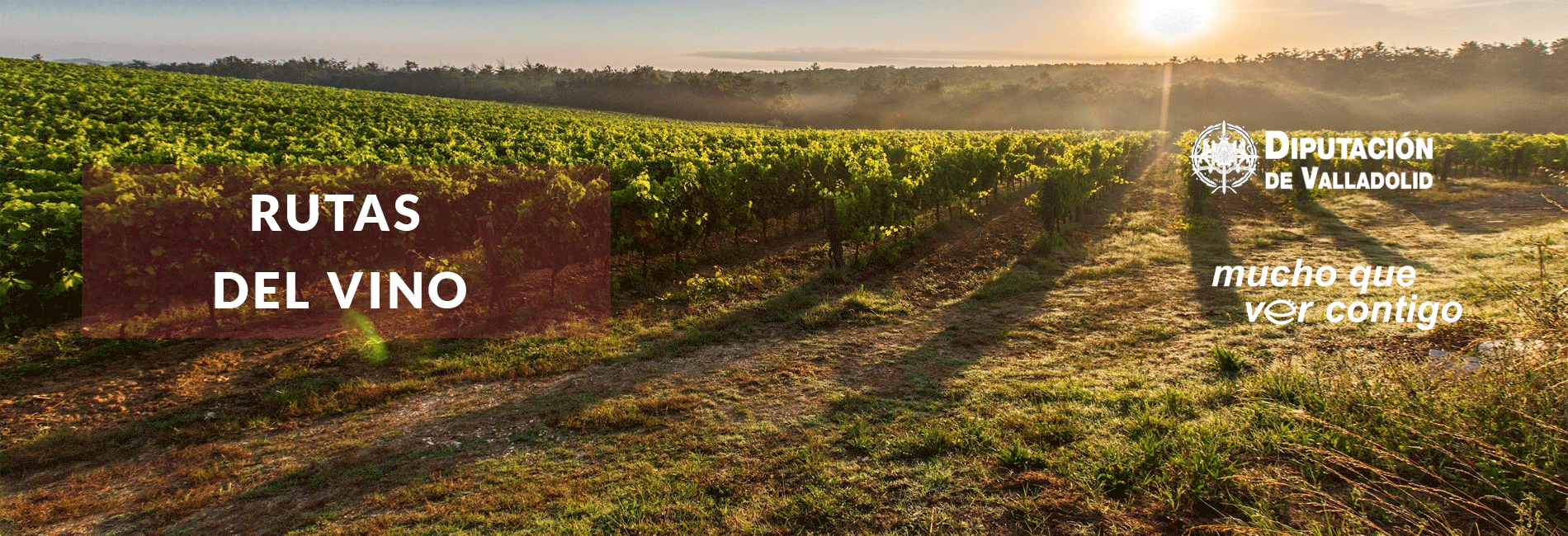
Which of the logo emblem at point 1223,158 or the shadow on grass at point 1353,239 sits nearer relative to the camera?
the shadow on grass at point 1353,239

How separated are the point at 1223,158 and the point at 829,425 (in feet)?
71.1

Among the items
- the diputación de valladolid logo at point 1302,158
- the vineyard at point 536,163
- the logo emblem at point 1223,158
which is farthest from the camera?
the diputación de valladolid logo at point 1302,158

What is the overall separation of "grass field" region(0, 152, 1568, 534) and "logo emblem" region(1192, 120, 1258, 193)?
10.5 m

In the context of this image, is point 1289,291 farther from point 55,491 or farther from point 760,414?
point 55,491

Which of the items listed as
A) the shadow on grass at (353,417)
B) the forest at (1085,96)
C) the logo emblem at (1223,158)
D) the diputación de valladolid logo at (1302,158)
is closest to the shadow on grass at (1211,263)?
the logo emblem at (1223,158)

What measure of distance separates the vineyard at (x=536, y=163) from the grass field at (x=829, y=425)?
1361 mm

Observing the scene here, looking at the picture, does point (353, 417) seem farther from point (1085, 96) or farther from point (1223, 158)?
point (1085, 96)

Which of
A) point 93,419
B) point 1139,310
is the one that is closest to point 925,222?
point 1139,310

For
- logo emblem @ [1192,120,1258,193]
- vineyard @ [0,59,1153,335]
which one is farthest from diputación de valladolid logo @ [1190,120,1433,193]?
vineyard @ [0,59,1153,335]

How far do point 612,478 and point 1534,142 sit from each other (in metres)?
35.1

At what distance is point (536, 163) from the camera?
1372 cm

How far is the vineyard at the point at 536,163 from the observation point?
22.9ft

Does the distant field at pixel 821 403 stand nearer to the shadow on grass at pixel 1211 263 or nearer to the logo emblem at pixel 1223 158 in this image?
the shadow on grass at pixel 1211 263

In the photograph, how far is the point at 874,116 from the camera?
249 ft
